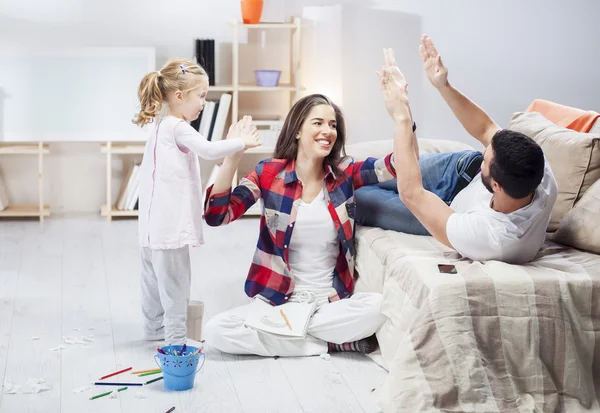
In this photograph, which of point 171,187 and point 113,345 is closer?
point 171,187

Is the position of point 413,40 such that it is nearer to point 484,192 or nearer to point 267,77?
point 267,77

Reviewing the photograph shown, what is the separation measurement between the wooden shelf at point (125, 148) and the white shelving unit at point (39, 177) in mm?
336

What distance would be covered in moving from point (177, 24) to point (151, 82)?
2.46 m

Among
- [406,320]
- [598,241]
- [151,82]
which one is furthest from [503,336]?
[151,82]

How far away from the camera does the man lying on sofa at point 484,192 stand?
2.25 m

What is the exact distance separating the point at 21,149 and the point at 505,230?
132 inches

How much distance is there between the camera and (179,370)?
2.46 m

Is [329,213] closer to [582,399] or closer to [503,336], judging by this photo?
[503,336]

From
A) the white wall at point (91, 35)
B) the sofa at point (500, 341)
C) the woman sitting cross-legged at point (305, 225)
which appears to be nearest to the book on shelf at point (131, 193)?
the white wall at point (91, 35)

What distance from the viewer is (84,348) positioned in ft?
9.33

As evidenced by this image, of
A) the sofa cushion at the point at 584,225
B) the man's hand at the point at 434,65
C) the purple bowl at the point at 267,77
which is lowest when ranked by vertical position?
the sofa cushion at the point at 584,225

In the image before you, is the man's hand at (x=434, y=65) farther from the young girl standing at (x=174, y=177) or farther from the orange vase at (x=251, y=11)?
the orange vase at (x=251, y=11)

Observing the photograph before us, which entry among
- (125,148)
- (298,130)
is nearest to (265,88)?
(125,148)

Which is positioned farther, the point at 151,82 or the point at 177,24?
the point at 177,24
